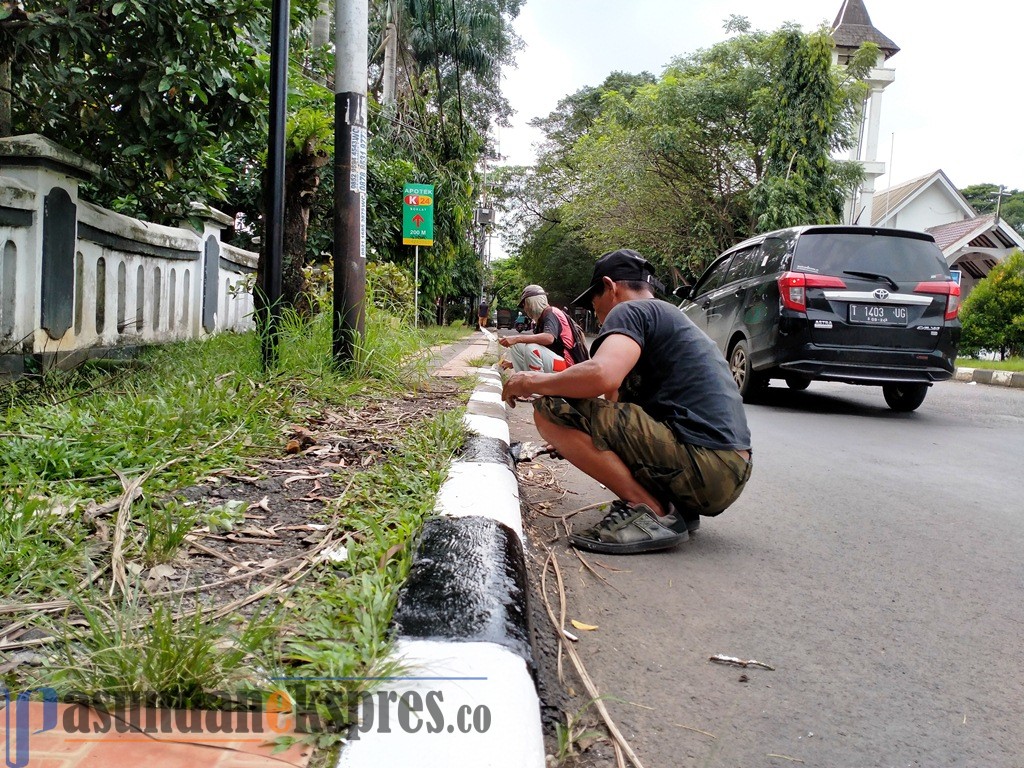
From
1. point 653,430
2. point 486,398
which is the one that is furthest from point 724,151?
point 653,430

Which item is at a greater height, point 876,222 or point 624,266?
point 876,222

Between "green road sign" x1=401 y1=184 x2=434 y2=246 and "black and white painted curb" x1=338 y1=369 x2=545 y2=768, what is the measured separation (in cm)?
1000

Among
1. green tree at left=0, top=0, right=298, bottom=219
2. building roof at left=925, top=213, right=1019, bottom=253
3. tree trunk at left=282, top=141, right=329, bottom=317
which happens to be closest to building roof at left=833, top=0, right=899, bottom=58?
building roof at left=925, top=213, right=1019, bottom=253

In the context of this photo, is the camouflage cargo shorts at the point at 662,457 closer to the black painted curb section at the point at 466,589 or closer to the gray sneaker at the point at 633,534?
the gray sneaker at the point at 633,534

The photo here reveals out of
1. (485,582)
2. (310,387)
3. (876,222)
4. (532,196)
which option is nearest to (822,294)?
(310,387)

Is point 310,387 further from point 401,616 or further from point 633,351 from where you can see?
point 401,616

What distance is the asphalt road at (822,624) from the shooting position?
1.73 metres

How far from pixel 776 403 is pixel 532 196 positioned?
3857cm

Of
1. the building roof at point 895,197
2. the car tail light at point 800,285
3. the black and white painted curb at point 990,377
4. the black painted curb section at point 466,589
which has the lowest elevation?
the black painted curb section at point 466,589

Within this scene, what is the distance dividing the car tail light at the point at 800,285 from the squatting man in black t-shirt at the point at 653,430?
3.90 m

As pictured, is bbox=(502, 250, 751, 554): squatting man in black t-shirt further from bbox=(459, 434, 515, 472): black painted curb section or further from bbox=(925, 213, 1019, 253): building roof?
bbox=(925, 213, 1019, 253): building roof

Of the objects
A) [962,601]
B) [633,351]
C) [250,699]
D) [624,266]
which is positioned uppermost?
[624,266]

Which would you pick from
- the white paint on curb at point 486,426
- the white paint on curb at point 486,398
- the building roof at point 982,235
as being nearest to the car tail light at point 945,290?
the white paint on curb at point 486,398

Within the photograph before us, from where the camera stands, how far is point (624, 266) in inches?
130
